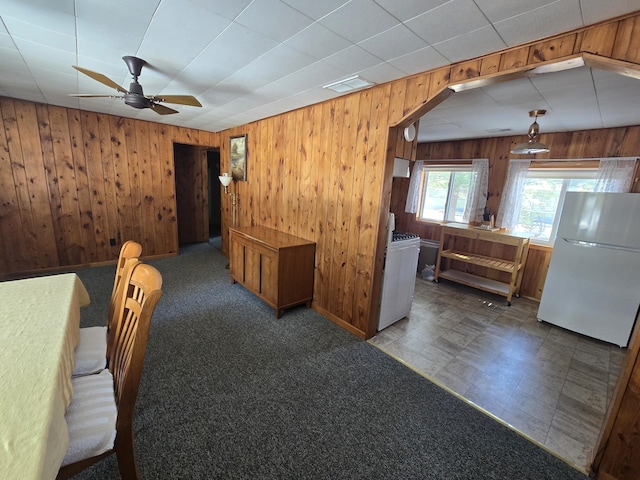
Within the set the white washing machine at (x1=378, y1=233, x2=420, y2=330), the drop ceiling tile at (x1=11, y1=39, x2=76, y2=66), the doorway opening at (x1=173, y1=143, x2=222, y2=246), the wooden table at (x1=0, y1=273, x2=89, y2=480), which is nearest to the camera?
the wooden table at (x1=0, y1=273, x2=89, y2=480)

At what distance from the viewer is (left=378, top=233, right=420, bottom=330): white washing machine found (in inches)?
106

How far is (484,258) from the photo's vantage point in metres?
4.16

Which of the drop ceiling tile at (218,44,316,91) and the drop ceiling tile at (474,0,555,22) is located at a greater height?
the drop ceiling tile at (218,44,316,91)

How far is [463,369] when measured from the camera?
2258mm

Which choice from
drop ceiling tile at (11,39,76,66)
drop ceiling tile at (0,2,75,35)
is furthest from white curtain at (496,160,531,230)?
drop ceiling tile at (11,39,76,66)

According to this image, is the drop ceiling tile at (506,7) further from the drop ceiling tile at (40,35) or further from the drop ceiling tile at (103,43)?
the drop ceiling tile at (40,35)

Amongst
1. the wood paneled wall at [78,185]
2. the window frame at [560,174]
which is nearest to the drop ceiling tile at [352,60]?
the window frame at [560,174]

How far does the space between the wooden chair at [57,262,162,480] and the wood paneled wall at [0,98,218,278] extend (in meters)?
3.91

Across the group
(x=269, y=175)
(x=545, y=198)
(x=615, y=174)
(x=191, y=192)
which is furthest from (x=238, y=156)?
(x=615, y=174)

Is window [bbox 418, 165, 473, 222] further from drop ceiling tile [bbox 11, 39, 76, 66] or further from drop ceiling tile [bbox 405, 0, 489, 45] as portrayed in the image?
drop ceiling tile [bbox 11, 39, 76, 66]

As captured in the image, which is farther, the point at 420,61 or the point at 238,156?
the point at 238,156

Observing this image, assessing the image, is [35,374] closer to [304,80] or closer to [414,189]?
[304,80]

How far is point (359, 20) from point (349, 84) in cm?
90

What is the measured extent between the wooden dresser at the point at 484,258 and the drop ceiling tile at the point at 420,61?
2728mm
